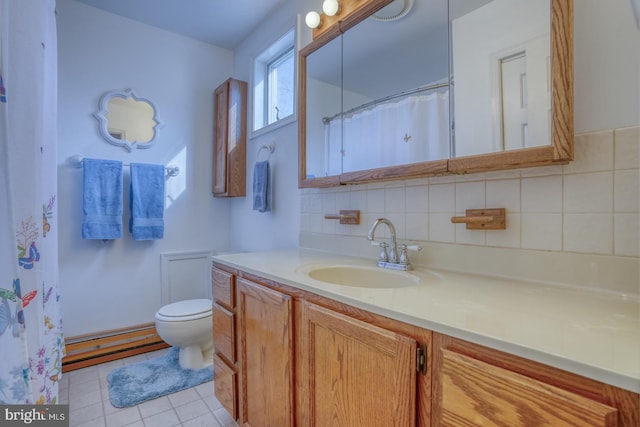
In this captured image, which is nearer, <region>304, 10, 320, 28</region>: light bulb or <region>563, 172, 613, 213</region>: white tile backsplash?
<region>563, 172, 613, 213</region>: white tile backsplash

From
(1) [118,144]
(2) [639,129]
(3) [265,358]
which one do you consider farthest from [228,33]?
(2) [639,129]

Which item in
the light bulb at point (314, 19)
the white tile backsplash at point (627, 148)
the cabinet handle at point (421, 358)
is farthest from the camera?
the light bulb at point (314, 19)

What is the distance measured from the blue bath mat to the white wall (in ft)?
1.28

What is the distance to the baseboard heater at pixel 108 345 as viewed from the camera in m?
2.07

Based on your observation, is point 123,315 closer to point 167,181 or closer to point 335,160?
point 167,181

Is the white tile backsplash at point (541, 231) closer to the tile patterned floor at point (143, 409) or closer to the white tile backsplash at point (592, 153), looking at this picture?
the white tile backsplash at point (592, 153)

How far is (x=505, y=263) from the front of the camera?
0.98 metres

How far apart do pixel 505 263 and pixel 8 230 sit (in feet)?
4.52

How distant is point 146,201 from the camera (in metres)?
2.26

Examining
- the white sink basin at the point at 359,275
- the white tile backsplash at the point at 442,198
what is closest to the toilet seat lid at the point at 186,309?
the white sink basin at the point at 359,275

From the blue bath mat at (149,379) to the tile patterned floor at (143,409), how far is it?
0.03 metres

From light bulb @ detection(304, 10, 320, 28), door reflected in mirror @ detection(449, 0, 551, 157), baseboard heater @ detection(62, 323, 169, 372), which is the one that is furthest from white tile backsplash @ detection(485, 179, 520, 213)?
baseboard heater @ detection(62, 323, 169, 372)

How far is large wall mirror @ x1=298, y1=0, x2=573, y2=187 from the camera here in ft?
2.86

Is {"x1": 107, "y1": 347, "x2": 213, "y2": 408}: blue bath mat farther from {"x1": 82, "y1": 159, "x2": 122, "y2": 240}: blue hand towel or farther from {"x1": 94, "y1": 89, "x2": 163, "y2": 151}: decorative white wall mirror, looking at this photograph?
{"x1": 94, "y1": 89, "x2": 163, "y2": 151}: decorative white wall mirror
